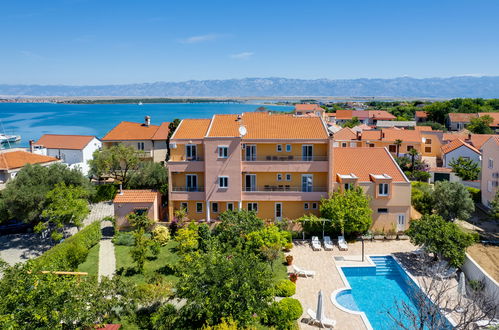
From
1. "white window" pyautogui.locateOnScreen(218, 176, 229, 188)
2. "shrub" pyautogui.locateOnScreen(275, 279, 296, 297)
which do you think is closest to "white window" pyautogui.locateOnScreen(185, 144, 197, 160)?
"white window" pyautogui.locateOnScreen(218, 176, 229, 188)

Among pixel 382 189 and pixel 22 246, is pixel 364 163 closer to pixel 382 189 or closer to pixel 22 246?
pixel 382 189

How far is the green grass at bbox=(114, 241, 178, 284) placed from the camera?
25.4m

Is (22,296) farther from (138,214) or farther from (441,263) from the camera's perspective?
(441,263)

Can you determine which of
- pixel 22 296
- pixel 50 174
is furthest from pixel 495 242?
pixel 50 174

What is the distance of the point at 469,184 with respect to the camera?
43094 mm

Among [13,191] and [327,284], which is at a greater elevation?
[13,191]

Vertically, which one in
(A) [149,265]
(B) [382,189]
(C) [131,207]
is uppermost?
(B) [382,189]

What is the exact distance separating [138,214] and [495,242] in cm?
2846

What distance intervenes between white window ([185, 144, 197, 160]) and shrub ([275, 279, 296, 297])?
16.0 meters

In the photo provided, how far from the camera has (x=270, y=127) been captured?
35594mm

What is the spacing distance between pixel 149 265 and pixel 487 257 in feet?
76.0

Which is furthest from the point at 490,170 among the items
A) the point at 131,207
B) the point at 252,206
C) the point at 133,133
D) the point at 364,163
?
the point at 133,133

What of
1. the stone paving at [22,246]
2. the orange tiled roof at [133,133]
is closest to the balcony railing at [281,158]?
the stone paving at [22,246]

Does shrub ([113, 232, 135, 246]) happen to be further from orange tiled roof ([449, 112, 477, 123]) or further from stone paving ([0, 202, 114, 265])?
orange tiled roof ([449, 112, 477, 123])
